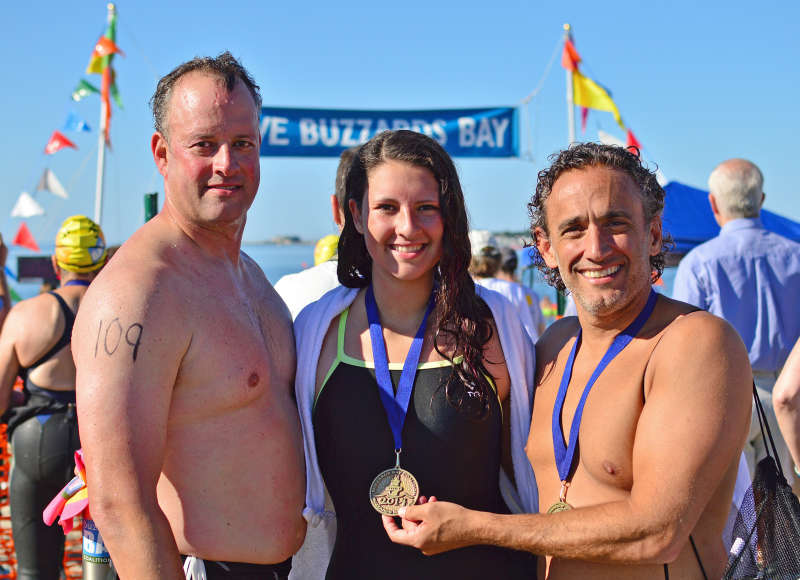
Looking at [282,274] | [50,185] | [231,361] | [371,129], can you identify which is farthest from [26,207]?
[282,274]

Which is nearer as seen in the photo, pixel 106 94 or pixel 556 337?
pixel 556 337

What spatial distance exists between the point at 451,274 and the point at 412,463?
699mm

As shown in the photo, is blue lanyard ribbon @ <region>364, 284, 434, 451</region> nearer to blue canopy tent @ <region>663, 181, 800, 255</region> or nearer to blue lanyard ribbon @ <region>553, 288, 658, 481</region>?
blue lanyard ribbon @ <region>553, 288, 658, 481</region>

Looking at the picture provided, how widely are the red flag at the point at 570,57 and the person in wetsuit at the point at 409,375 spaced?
8338mm

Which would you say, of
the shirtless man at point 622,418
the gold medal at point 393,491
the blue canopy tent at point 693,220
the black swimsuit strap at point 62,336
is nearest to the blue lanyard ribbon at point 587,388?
the shirtless man at point 622,418

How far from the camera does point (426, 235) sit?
2.71 metres

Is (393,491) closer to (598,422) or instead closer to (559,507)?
(559,507)

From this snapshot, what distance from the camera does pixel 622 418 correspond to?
2314mm

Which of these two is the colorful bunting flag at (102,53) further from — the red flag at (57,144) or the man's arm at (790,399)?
the man's arm at (790,399)

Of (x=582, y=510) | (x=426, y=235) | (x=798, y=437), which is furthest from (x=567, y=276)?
(x=798, y=437)

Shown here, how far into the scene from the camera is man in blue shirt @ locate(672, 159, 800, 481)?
516cm

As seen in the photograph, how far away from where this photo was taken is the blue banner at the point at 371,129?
9.64 meters

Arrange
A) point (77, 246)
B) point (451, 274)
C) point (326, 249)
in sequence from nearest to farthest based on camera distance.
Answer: point (451, 274) → point (77, 246) → point (326, 249)

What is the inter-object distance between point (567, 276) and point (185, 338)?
1.25 m
